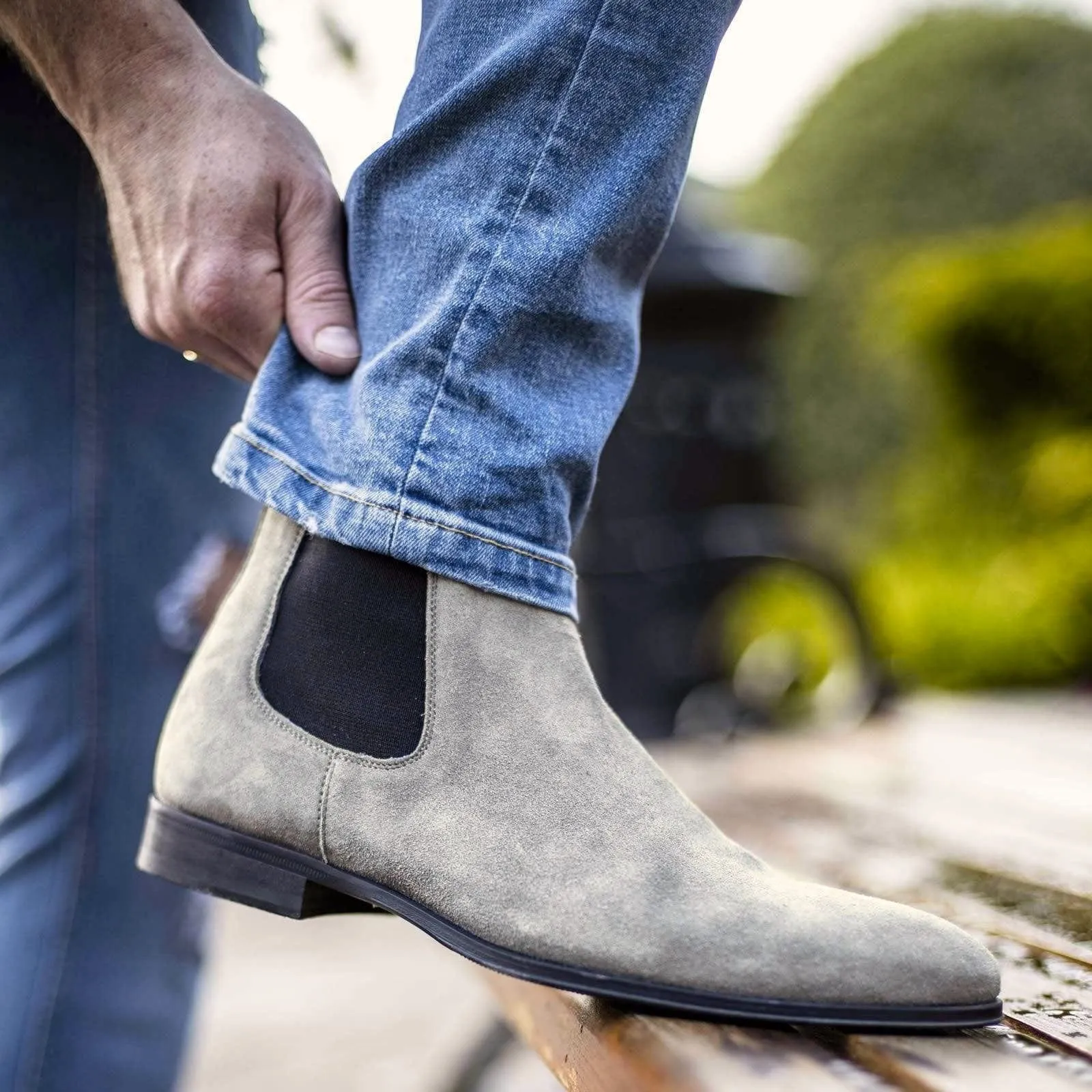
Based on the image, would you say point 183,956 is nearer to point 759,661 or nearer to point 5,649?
point 5,649

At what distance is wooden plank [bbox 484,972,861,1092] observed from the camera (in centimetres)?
56

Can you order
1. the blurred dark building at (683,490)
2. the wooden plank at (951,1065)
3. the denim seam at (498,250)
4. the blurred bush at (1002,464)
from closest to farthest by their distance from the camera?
the wooden plank at (951,1065), the denim seam at (498,250), the blurred dark building at (683,490), the blurred bush at (1002,464)

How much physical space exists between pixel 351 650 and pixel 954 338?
3.99 metres

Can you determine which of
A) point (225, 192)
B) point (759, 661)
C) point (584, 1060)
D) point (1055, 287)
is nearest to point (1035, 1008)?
point (584, 1060)

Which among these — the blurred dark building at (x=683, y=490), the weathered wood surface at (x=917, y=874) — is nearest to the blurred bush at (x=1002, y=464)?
the blurred dark building at (x=683, y=490)

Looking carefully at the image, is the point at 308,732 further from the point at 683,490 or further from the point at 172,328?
the point at 683,490

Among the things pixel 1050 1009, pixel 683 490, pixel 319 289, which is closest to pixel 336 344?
pixel 319 289

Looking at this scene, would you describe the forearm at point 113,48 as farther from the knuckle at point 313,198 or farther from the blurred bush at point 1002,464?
the blurred bush at point 1002,464

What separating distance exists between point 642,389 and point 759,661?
911mm

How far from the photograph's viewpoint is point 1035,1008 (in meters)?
0.67

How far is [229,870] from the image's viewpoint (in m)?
0.75

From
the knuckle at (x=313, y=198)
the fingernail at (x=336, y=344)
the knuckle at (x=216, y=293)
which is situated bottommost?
the fingernail at (x=336, y=344)

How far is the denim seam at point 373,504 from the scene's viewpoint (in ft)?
2.18

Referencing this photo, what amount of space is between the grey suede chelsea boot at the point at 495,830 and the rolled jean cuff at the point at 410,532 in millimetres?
18
